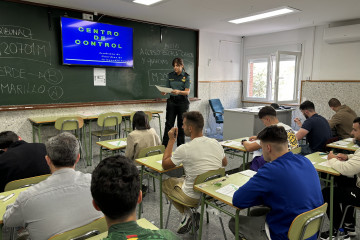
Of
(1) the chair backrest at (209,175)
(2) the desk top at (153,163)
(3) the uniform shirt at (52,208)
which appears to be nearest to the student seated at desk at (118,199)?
(3) the uniform shirt at (52,208)

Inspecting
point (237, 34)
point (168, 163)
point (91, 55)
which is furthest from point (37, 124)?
point (237, 34)

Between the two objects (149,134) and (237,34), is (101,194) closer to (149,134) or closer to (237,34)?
(149,134)

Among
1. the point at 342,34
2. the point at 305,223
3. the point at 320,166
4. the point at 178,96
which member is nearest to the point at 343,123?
the point at 320,166

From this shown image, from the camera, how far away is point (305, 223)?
1.51m

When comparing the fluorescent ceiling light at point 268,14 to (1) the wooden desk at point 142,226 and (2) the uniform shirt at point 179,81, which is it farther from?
(1) the wooden desk at point 142,226

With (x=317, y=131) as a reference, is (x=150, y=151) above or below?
below

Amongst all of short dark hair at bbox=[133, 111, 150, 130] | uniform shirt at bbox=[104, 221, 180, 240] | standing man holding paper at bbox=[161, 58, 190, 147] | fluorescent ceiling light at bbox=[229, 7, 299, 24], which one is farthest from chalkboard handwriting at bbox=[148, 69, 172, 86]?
uniform shirt at bbox=[104, 221, 180, 240]

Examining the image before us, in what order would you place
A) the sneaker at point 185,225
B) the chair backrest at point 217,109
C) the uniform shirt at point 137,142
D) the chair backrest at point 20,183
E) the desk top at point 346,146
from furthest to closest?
the chair backrest at point 217,109 < the desk top at point 346,146 < the uniform shirt at point 137,142 < the sneaker at point 185,225 < the chair backrest at point 20,183

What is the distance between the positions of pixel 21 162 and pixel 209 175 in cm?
151

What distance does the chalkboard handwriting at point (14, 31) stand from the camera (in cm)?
423

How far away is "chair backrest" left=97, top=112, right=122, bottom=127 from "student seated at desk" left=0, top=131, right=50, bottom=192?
95.9 inches

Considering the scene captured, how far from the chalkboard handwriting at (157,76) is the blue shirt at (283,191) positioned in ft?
15.8

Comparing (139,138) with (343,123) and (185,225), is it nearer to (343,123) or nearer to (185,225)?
(185,225)

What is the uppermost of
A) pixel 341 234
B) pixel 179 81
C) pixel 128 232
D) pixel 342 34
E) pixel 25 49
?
pixel 342 34
